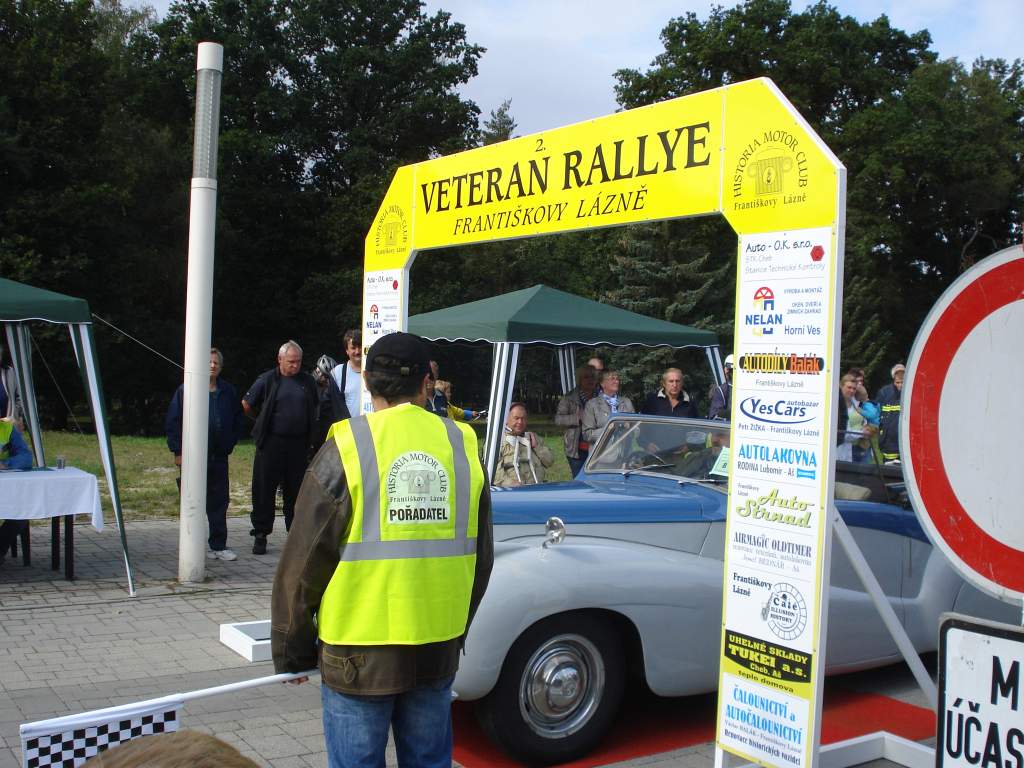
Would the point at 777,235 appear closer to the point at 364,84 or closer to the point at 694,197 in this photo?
the point at 694,197

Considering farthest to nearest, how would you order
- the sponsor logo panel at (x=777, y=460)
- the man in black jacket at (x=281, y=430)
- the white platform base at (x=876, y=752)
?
Answer: the man in black jacket at (x=281, y=430)
the white platform base at (x=876, y=752)
the sponsor logo panel at (x=777, y=460)

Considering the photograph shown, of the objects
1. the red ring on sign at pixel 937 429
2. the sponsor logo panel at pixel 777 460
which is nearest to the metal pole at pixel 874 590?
the sponsor logo panel at pixel 777 460

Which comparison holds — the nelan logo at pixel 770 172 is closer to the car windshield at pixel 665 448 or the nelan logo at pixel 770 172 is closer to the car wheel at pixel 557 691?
the car windshield at pixel 665 448

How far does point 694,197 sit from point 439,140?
3480cm

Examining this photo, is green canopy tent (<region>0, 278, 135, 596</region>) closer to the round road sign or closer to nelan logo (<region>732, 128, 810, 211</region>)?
nelan logo (<region>732, 128, 810, 211</region>)

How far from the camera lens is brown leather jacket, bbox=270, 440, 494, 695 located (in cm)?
271

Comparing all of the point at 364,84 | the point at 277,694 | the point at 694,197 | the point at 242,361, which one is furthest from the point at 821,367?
the point at 364,84

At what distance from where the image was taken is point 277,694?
209 inches

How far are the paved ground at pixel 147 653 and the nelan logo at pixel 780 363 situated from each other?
1.92 meters

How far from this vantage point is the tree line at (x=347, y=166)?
28.8 m

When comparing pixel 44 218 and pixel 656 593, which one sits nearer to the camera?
pixel 656 593

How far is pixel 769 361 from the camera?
159 inches

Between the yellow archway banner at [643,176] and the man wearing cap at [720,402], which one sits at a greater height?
the yellow archway banner at [643,176]

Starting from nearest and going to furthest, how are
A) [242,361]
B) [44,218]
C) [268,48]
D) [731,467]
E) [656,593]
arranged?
[731,467] → [656,593] → [44,218] → [242,361] → [268,48]
